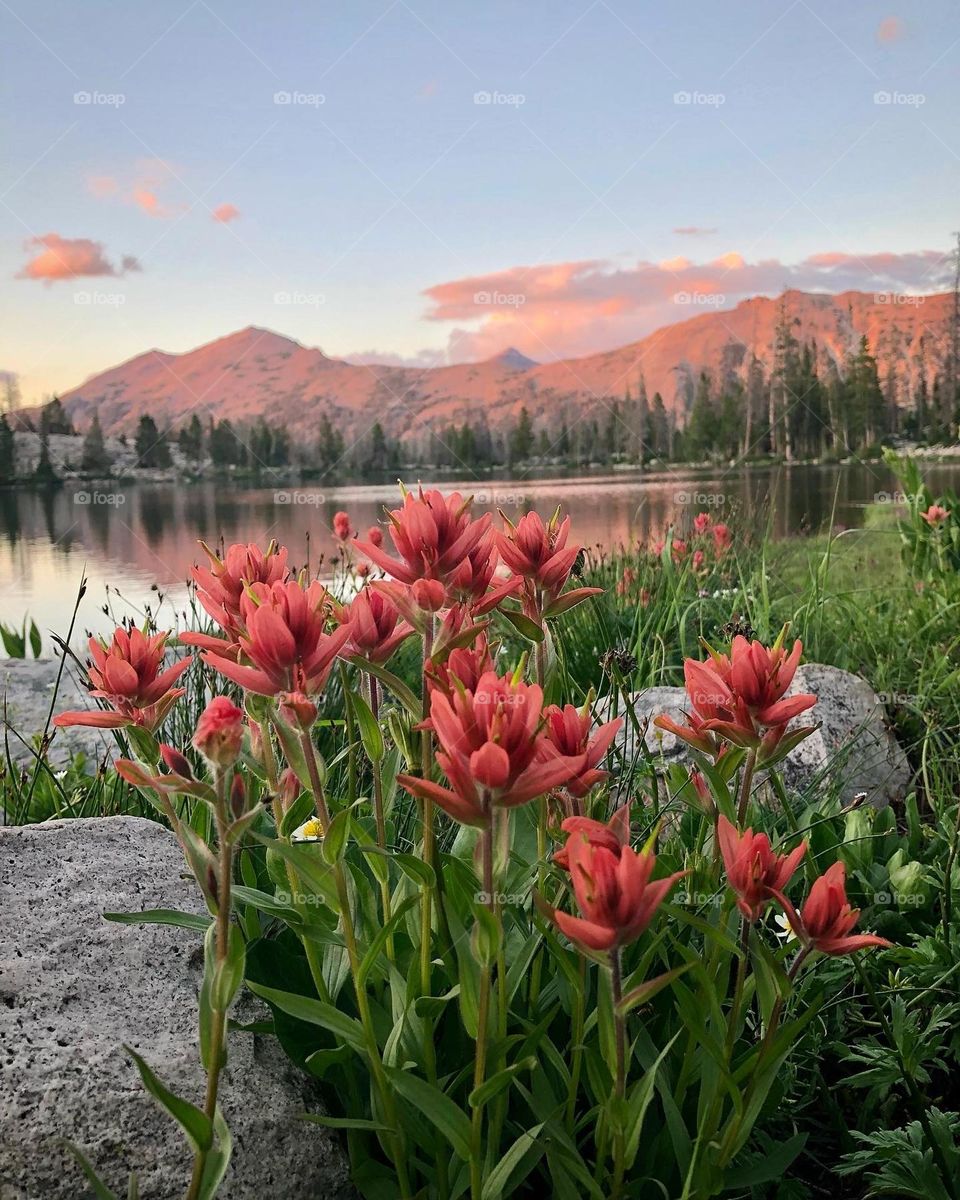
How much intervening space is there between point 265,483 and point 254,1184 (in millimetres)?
21438

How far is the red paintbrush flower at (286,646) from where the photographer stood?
1.32 metres

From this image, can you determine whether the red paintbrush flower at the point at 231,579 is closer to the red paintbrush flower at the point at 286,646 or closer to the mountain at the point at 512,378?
the red paintbrush flower at the point at 286,646

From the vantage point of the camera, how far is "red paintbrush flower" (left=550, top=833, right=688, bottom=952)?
111cm

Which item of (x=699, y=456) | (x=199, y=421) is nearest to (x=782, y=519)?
(x=699, y=456)

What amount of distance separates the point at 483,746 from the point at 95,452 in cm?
2070

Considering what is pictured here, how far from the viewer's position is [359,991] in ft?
4.63

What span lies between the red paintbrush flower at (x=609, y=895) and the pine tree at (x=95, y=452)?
2042cm

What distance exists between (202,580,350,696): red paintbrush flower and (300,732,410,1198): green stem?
0.28 feet

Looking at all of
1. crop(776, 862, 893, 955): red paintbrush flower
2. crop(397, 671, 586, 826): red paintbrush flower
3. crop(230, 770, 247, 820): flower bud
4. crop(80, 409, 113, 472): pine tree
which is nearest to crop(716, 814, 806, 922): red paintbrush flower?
crop(776, 862, 893, 955): red paintbrush flower

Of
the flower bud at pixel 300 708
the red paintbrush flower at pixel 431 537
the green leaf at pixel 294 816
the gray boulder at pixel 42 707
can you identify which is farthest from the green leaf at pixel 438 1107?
the gray boulder at pixel 42 707

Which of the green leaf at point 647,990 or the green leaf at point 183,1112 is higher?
the green leaf at point 647,990

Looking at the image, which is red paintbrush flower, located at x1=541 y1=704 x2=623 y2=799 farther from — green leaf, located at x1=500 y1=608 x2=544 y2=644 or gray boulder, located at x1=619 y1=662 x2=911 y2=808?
gray boulder, located at x1=619 y1=662 x2=911 y2=808

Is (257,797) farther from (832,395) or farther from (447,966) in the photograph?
(832,395)

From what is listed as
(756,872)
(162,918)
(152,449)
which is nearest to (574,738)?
(756,872)
